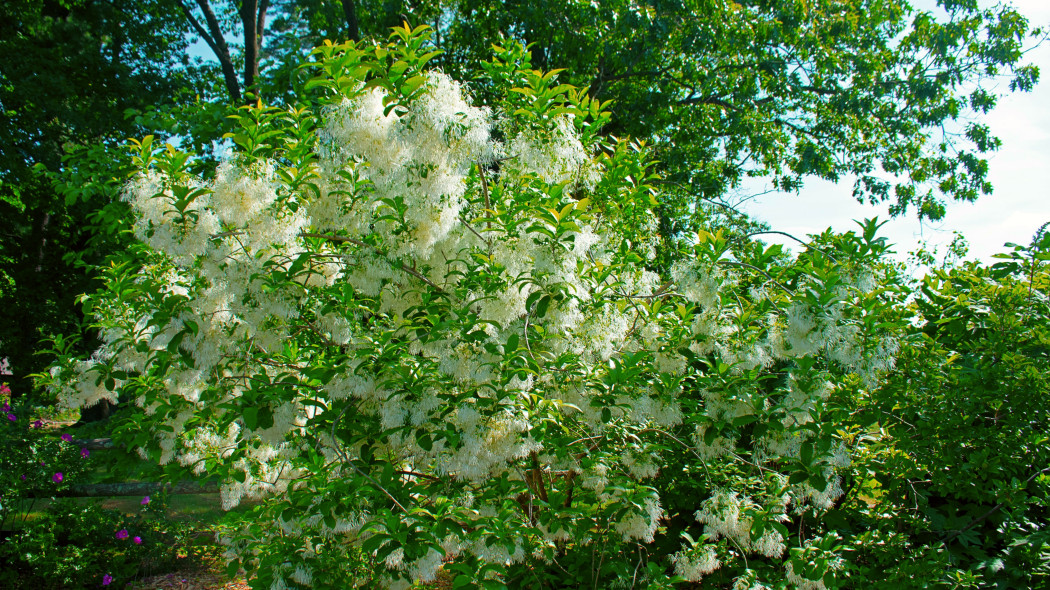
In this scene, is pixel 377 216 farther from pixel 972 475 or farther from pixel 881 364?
pixel 972 475

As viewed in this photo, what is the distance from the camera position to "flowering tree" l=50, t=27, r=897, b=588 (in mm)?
2426

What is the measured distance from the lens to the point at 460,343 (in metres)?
2.45

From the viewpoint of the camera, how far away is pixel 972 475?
266 cm

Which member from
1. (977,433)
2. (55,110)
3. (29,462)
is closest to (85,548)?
(29,462)

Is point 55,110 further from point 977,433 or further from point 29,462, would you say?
point 977,433

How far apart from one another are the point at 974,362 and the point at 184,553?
5753 millimetres

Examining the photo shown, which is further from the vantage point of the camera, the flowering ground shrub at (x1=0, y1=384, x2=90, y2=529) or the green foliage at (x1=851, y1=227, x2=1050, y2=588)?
the flowering ground shrub at (x1=0, y1=384, x2=90, y2=529)

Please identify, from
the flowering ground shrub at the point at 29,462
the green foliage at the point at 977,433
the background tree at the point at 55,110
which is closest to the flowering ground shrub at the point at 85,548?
the flowering ground shrub at the point at 29,462

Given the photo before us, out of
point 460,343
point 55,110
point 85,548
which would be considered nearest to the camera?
point 460,343

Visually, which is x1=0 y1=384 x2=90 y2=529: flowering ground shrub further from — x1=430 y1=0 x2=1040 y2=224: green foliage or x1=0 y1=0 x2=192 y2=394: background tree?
x1=430 y1=0 x2=1040 y2=224: green foliage

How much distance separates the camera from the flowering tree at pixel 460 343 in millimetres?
2426

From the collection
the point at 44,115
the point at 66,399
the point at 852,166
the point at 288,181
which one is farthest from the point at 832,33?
the point at 44,115

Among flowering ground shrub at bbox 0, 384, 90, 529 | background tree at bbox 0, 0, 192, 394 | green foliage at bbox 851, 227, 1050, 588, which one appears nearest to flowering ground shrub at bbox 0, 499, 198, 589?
flowering ground shrub at bbox 0, 384, 90, 529

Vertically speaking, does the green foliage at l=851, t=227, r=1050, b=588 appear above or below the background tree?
below
